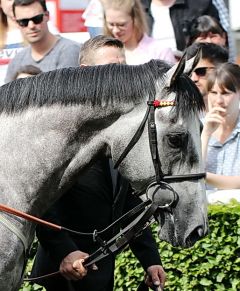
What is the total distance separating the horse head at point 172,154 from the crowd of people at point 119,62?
33 centimetres

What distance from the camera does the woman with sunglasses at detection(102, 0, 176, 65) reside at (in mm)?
7379

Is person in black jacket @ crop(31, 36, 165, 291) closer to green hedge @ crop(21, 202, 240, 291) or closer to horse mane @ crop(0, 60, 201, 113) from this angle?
horse mane @ crop(0, 60, 201, 113)

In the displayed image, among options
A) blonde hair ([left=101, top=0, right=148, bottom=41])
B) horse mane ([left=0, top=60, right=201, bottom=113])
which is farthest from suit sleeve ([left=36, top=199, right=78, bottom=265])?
blonde hair ([left=101, top=0, right=148, bottom=41])

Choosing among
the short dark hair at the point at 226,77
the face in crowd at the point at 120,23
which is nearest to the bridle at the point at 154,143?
the short dark hair at the point at 226,77

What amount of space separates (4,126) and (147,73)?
2.43ft

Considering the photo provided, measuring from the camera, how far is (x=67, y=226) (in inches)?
189

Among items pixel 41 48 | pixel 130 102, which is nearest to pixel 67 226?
pixel 130 102

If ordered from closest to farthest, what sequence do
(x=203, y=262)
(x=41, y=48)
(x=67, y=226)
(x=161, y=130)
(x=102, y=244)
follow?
(x=161, y=130) < (x=102, y=244) < (x=67, y=226) < (x=203, y=262) < (x=41, y=48)

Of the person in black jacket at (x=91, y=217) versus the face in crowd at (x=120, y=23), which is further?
the face in crowd at (x=120, y=23)

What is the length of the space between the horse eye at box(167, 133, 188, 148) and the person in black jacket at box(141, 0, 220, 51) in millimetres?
3665

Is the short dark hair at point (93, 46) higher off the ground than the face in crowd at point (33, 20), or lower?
lower

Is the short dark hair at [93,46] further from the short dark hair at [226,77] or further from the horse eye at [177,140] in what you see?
the short dark hair at [226,77]

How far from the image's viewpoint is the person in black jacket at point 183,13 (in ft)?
25.1

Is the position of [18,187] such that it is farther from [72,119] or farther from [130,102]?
[130,102]
